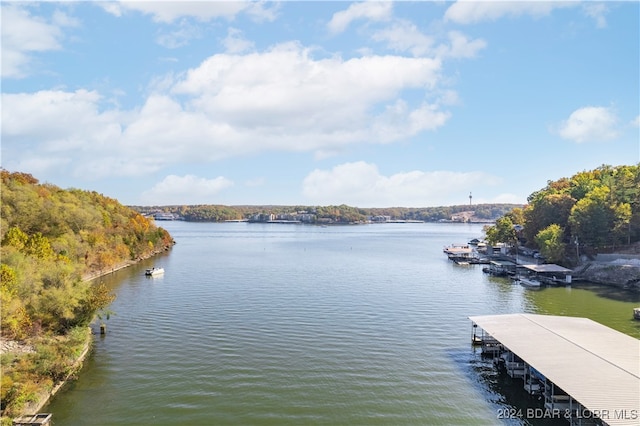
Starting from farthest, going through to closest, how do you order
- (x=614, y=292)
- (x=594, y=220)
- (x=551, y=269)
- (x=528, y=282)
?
(x=594, y=220), (x=551, y=269), (x=528, y=282), (x=614, y=292)

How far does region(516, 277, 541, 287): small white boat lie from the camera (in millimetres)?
60616

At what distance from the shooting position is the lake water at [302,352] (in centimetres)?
2306

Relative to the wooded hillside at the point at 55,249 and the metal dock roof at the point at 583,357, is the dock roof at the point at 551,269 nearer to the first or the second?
the metal dock roof at the point at 583,357

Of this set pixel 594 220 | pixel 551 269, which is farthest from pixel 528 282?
pixel 594 220

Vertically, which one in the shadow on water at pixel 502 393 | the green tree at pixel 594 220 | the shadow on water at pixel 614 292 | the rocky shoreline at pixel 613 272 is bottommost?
the shadow on water at pixel 502 393

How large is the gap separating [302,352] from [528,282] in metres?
43.0

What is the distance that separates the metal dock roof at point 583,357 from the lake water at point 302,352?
2.74m

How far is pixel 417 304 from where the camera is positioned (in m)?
48.0

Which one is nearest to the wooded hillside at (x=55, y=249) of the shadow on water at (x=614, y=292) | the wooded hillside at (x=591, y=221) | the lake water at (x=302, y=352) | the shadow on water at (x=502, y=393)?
the lake water at (x=302, y=352)

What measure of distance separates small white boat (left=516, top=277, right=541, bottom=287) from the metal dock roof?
1216 inches

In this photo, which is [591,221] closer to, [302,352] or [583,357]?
[583,357]

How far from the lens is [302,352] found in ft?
104

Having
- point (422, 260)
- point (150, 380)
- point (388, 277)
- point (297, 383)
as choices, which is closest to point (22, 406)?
point (150, 380)

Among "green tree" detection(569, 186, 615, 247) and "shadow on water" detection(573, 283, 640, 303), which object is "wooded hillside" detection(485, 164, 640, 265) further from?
"shadow on water" detection(573, 283, 640, 303)
